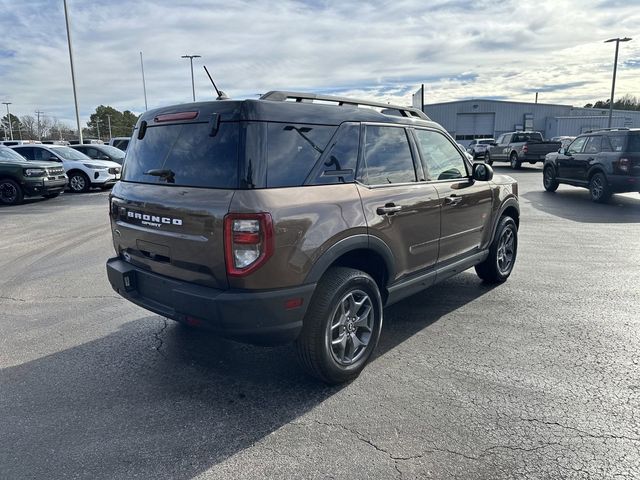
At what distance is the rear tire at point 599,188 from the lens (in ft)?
38.7

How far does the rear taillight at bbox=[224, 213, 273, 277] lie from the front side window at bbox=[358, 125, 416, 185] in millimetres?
1042

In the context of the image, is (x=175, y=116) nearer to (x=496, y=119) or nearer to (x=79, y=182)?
(x=79, y=182)

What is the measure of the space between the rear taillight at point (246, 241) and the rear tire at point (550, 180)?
1379 cm

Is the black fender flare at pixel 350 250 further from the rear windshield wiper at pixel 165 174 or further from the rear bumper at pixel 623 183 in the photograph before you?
the rear bumper at pixel 623 183

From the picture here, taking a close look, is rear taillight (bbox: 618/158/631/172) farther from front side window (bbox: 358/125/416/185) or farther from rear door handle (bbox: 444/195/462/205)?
front side window (bbox: 358/125/416/185)

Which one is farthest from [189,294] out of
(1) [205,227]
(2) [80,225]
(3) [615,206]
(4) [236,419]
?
(3) [615,206]

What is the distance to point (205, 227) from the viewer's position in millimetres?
2830

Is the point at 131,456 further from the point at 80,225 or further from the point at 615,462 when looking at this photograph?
the point at 80,225

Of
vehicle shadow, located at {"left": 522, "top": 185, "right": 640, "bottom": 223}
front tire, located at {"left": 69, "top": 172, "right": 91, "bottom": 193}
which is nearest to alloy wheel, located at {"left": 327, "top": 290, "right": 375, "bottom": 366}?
vehicle shadow, located at {"left": 522, "top": 185, "right": 640, "bottom": 223}

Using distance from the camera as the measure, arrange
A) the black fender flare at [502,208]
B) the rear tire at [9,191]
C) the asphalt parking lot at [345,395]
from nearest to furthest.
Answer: the asphalt parking lot at [345,395], the black fender flare at [502,208], the rear tire at [9,191]

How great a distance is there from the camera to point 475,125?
53625 millimetres

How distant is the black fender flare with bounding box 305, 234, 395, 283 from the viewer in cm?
299

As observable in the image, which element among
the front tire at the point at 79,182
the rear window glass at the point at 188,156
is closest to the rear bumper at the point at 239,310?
the rear window glass at the point at 188,156

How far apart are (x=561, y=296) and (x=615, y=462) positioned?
2.94 m
